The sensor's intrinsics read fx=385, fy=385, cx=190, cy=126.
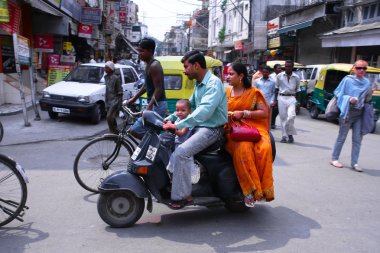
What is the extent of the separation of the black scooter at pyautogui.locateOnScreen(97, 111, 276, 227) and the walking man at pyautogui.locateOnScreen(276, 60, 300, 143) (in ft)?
16.5

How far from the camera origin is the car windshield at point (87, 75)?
1120 centimetres

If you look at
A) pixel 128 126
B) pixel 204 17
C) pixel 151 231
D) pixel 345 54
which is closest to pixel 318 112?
pixel 345 54

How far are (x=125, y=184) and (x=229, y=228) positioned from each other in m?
1.20

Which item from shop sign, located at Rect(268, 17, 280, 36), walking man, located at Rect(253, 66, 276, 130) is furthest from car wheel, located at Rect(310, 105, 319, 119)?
shop sign, located at Rect(268, 17, 280, 36)

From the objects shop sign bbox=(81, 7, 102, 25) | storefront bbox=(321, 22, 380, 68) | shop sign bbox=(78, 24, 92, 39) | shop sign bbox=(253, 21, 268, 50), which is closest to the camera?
storefront bbox=(321, 22, 380, 68)

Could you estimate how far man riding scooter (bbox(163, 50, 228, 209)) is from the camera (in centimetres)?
378

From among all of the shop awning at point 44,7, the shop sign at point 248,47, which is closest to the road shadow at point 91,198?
the shop awning at point 44,7

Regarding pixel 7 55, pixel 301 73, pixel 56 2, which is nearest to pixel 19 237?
pixel 7 55

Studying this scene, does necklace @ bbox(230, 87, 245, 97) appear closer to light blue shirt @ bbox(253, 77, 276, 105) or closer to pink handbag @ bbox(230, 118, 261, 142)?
pink handbag @ bbox(230, 118, 261, 142)

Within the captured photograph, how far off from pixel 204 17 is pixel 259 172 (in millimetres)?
70766

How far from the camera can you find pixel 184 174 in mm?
3857

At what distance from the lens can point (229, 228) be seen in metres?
4.09

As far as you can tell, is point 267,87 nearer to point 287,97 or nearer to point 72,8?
point 287,97

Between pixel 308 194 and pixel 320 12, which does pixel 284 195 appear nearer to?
pixel 308 194
